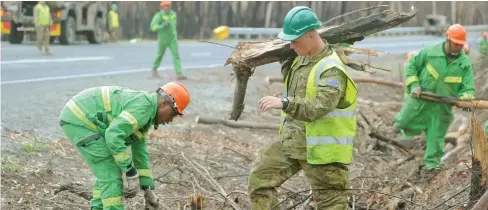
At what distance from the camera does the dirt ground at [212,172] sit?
6.75m

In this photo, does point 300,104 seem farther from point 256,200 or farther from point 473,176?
point 473,176

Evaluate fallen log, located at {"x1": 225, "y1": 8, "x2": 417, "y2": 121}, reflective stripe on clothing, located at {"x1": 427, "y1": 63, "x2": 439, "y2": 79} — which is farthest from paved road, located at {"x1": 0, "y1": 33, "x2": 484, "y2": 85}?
fallen log, located at {"x1": 225, "y1": 8, "x2": 417, "y2": 121}

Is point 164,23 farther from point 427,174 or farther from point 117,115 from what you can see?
point 117,115

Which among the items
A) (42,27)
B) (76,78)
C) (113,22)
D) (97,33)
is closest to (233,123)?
(76,78)

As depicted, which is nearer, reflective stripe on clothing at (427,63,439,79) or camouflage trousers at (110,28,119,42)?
reflective stripe on clothing at (427,63,439,79)

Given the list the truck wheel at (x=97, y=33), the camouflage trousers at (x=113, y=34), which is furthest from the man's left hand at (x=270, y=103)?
the camouflage trousers at (x=113, y=34)

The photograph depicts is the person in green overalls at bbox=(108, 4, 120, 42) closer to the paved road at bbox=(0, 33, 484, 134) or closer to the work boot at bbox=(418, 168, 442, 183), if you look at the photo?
the paved road at bbox=(0, 33, 484, 134)

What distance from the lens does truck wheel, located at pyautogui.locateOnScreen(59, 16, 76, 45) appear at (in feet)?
83.8

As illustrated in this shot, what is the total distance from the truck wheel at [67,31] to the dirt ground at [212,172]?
14767 mm

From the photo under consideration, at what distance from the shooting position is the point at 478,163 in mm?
5551

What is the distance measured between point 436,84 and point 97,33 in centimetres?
2048

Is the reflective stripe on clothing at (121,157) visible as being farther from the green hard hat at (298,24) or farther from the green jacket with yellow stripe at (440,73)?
the green jacket with yellow stripe at (440,73)

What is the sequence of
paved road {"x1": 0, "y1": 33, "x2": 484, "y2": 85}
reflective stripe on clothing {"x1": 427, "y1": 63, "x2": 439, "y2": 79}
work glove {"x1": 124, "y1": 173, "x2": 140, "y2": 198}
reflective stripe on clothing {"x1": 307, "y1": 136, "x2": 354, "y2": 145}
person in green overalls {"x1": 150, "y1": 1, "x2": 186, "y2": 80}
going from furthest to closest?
1. person in green overalls {"x1": 150, "y1": 1, "x2": 186, "y2": 80}
2. paved road {"x1": 0, "y1": 33, "x2": 484, "y2": 85}
3. reflective stripe on clothing {"x1": 427, "y1": 63, "x2": 439, "y2": 79}
4. work glove {"x1": 124, "y1": 173, "x2": 140, "y2": 198}
5. reflective stripe on clothing {"x1": 307, "y1": 136, "x2": 354, "y2": 145}

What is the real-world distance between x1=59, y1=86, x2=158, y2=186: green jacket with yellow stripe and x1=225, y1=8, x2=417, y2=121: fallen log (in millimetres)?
889
